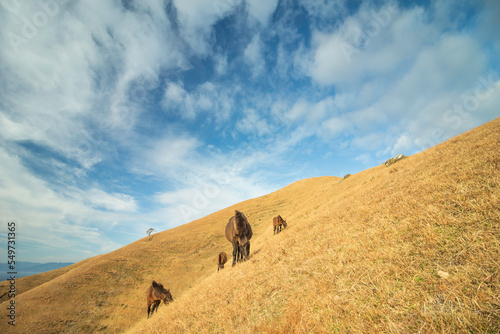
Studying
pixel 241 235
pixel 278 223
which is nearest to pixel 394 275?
pixel 241 235

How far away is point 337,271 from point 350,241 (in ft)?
5.80

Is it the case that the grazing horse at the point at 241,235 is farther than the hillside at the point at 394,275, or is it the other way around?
the grazing horse at the point at 241,235

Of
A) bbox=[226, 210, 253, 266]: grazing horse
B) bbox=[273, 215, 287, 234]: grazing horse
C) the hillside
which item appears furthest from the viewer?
bbox=[273, 215, 287, 234]: grazing horse

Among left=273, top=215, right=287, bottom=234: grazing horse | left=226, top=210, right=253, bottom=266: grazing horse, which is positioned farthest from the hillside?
left=273, top=215, right=287, bottom=234: grazing horse

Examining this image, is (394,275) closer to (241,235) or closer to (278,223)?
(241,235)

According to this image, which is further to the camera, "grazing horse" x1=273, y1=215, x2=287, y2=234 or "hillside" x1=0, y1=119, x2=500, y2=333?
"grazing horse" x1=273, y1=215, x2=287, y2=234

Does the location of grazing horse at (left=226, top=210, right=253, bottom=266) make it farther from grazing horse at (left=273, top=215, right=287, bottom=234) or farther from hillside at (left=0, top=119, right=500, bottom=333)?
grazing horse at (left=273, top=215, right=287, bottom=234)

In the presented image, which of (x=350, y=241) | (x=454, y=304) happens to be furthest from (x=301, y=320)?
(x=350, y=241)

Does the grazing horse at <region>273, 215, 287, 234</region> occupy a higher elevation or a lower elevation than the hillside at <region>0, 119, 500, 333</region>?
higher

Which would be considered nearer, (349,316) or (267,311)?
(349,316)

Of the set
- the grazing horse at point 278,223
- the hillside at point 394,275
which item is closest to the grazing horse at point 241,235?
the hillside at point 394,275

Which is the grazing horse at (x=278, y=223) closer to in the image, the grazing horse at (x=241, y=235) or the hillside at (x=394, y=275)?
the grazing horse at (x=241, y=235)

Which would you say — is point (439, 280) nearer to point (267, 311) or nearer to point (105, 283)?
point (267, 311)

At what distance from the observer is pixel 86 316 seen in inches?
866
